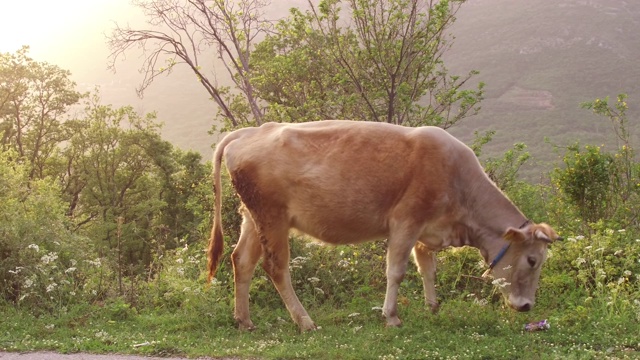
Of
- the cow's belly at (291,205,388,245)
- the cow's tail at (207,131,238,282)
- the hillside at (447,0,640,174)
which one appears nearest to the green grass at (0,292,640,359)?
the cow's tail at (207,131,238,282)

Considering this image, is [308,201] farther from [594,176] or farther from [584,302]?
[594,176]

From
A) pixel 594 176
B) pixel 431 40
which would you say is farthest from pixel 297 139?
pixel 431 40

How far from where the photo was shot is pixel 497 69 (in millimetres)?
134625

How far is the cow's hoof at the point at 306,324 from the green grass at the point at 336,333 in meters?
0.10

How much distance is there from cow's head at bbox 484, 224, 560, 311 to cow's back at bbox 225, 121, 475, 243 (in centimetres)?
94

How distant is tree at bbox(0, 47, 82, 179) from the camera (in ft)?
123

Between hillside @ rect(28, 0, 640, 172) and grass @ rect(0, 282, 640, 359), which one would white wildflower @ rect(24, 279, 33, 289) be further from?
hillside @ rect(28, 0, 640, 172)

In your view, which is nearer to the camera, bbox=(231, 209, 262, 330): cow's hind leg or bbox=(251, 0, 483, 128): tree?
bbox=(231, 209, 262, 330): cow's hind leg

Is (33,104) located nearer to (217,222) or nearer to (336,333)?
(217,222)

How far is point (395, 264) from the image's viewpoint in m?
7.75

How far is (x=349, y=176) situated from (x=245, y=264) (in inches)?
72.9

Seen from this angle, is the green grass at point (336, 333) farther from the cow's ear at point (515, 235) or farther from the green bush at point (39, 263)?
the cow's ear at point (515, 235)

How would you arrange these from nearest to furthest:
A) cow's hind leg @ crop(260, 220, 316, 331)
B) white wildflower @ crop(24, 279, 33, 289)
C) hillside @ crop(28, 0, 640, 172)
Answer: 1. cow's hind leg @ crop(260, 220, 316, 331)
2. white wildflower @ crop(24, 279, 33, 289)
3. hillside @ crop(28, 0, 640, 172)

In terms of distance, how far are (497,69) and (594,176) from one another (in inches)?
5112
